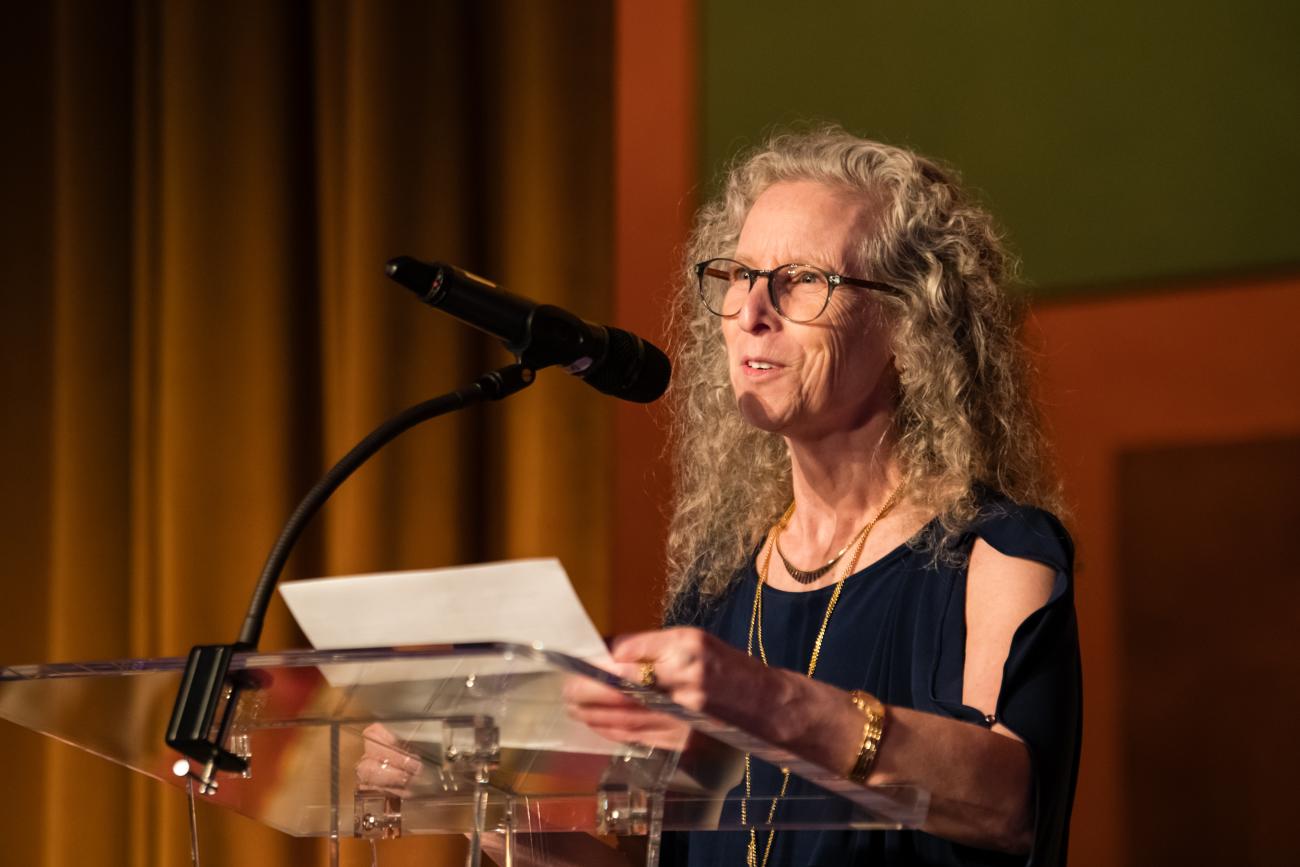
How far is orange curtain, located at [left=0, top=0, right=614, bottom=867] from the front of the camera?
121 inches

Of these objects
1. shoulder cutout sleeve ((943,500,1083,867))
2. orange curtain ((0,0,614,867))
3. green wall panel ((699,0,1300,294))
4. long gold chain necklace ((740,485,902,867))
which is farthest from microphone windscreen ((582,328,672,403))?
orange curtain ((0,0,614,867))

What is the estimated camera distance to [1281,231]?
8.20ft

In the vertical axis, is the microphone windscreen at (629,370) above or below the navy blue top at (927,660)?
above

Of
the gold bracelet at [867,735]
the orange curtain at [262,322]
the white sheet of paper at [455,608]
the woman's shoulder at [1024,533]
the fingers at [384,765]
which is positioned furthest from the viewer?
the orange curtain at [262,322]

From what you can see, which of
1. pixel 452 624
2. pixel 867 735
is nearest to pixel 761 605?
pixel 867 735

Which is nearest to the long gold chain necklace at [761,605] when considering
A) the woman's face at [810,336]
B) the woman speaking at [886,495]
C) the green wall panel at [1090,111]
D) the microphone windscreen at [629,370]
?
the woman speaking at [886,495]

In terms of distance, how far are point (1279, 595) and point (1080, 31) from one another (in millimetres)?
1021

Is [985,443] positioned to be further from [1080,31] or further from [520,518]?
[520,518]

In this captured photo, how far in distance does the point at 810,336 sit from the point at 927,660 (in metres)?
0.43

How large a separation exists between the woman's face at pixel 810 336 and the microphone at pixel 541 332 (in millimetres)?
469

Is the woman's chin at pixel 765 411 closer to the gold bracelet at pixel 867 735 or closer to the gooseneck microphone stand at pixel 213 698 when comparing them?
the gold bracelet at pixel 867 735

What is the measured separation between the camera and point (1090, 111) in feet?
8.89

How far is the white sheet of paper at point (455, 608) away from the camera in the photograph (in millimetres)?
1080

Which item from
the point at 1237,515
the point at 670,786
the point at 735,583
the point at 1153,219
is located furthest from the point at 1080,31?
the point at 670,786
